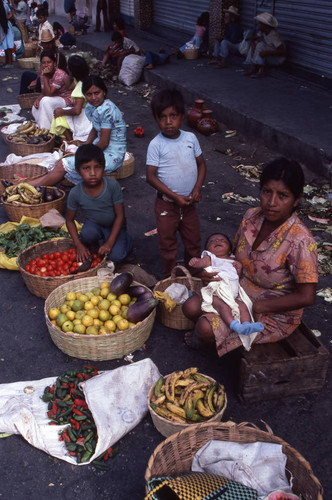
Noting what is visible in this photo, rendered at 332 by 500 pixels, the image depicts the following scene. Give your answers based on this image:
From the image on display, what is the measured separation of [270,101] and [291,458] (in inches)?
297

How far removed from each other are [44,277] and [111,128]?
91.9 inches

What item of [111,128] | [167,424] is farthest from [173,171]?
[167,424]

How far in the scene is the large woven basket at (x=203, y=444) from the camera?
251 cm

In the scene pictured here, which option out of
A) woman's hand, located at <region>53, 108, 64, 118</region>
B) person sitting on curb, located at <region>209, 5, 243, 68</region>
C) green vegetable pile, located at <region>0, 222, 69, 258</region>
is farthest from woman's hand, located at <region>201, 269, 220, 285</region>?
A: person sitting on curb, located at <region>209, 5, 243, 68</region>

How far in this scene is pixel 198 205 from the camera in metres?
6.40

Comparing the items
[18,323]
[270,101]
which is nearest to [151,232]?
[18,323]

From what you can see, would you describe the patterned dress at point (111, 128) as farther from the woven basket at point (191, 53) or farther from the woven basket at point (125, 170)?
the woven basket at point (191, 53)

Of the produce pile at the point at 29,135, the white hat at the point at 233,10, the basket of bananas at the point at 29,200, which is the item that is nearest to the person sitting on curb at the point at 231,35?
the white hat at the point at 233,10

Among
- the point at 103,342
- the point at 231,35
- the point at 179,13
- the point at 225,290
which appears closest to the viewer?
the point at 225,290

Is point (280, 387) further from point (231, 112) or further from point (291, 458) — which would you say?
point (231, 112)

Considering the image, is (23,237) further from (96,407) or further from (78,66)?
(78,66)

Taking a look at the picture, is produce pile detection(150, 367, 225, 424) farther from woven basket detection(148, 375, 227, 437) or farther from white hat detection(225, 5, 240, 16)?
white hat detection(225, 5, 240, 16)

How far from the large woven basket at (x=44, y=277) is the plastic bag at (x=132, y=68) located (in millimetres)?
8622

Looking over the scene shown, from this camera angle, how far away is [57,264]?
461 centimetres
